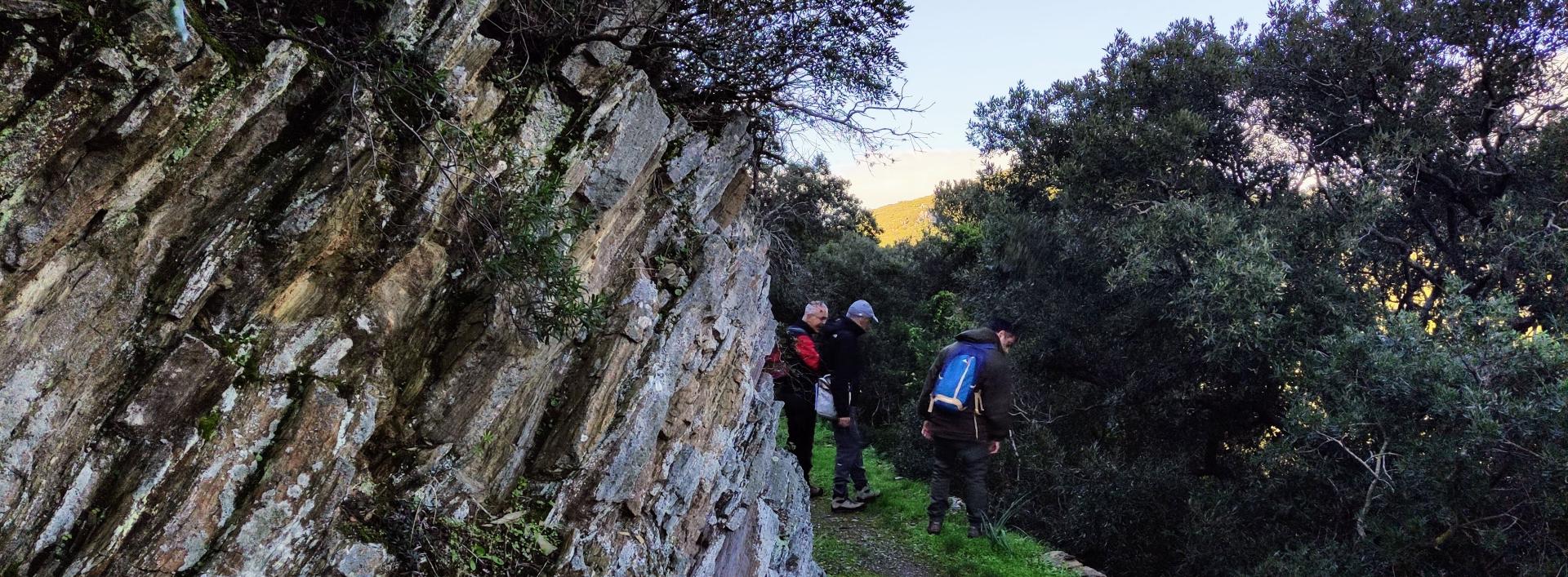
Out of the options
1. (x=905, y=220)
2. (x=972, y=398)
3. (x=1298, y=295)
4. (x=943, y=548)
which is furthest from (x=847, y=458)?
(x=905, y=220)

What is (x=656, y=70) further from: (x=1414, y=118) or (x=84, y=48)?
(x=1414, y=118)

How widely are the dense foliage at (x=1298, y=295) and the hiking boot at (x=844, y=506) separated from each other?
15.3 feet

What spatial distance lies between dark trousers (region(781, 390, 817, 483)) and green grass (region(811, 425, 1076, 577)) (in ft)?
3.21

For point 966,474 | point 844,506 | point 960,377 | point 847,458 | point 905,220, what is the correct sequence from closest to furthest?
point 960,377 → point 966,474 → point 847,458 → point 844,506 → point 905,220

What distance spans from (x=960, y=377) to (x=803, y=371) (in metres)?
2.19

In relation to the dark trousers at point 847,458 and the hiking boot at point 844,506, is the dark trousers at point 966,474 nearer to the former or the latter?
the dark trousers at point 847,458

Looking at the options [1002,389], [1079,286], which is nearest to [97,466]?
[1002,389]

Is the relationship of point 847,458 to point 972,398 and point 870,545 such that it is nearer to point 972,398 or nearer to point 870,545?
point 870,545

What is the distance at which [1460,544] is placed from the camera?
10.3m

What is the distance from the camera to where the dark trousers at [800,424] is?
395 inches

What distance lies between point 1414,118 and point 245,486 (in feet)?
49.1

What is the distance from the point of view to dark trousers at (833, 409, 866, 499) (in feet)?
33.0

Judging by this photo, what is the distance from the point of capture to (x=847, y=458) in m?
10.5

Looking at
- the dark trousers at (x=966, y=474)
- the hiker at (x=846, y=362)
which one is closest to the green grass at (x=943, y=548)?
the dark trousers at (x=966, y=474)
